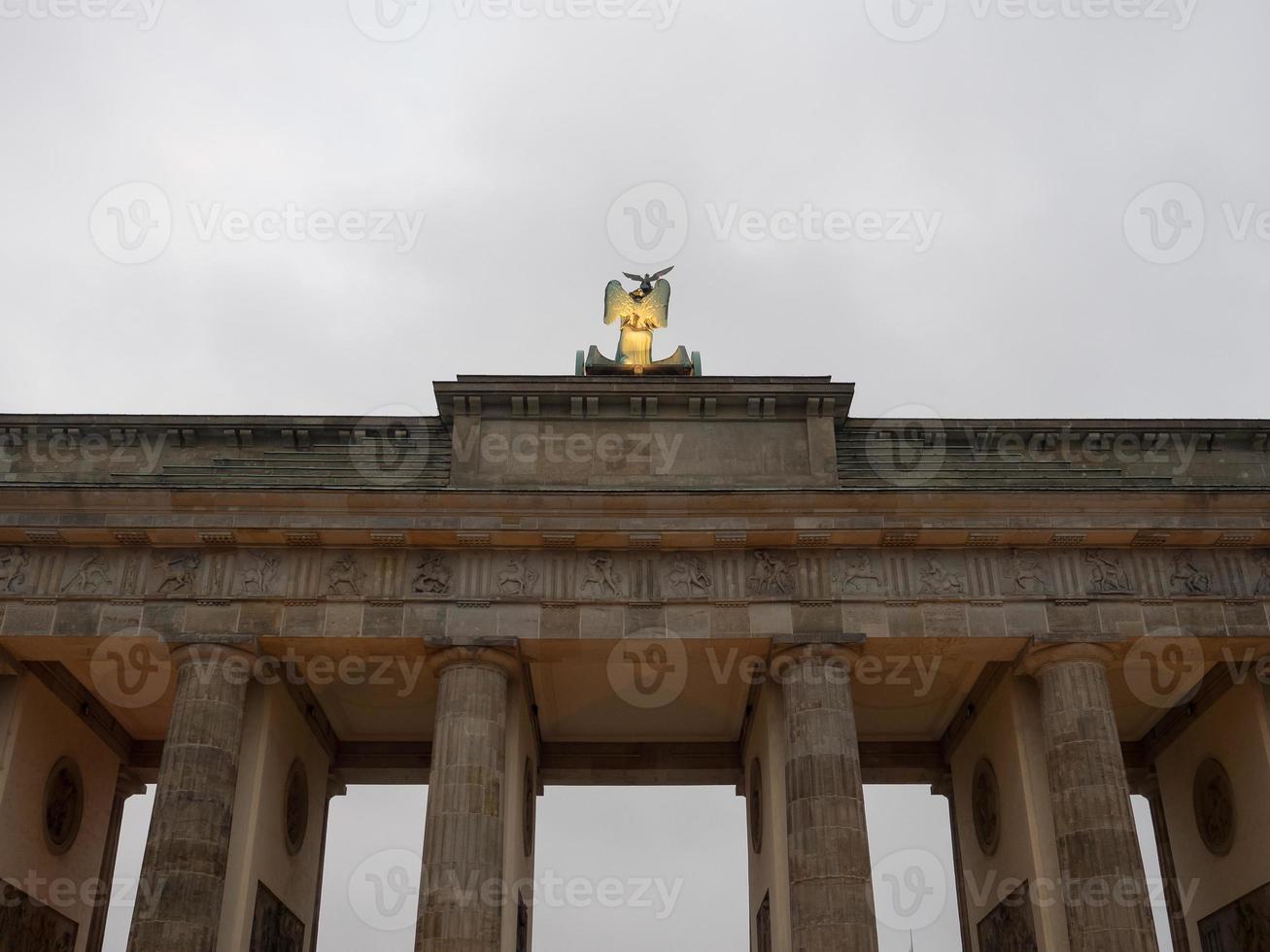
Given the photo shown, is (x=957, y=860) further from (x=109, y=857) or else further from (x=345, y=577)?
(x=109, y=857)

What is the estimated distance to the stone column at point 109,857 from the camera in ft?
78.5

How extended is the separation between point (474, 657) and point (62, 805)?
9154 mm

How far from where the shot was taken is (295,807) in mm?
23625

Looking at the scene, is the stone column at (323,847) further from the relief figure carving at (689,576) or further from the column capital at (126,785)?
the relief figure carving at (689,576)

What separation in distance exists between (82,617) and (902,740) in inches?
676

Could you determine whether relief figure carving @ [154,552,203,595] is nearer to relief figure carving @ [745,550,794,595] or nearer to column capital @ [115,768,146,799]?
column capital @ [115,768,146,799]

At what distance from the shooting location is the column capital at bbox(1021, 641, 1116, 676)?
68.1ft

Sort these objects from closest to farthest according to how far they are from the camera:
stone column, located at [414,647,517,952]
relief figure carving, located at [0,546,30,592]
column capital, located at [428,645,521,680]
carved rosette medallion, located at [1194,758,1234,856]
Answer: stone column, located at [414,647,517,952] → column capital, located at [428,645,521,680] → relief figure carving, located at [0,546,30,592] → carved rosette medallion, located at [1194,758,1234,856]

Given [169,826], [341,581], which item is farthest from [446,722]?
[169,826]


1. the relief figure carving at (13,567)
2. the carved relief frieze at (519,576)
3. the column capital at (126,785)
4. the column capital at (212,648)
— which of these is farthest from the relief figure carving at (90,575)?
the carved relief frieze at (519,576)

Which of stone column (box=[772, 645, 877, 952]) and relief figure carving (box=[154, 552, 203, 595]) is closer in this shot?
stone column (box=[772, 645, 877, 952])

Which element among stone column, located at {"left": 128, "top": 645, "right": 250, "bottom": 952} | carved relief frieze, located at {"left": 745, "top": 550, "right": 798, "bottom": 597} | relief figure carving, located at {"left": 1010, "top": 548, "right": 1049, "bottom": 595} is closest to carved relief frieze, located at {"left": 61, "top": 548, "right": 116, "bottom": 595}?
stone column, located at {"left": 128, "top": 645, "right": 250, "bottom": 952}

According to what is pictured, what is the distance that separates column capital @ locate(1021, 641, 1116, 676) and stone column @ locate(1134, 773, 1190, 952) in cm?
640

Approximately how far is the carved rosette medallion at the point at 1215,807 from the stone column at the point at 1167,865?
4.85 ft
